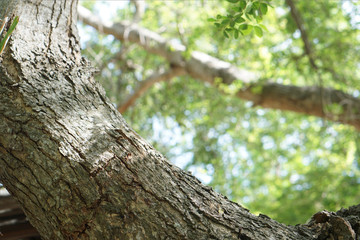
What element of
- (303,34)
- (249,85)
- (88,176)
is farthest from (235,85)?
(88,176)

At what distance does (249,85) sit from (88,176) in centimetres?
442

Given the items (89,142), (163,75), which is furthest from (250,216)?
(163,75)

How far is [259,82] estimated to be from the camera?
5621mm

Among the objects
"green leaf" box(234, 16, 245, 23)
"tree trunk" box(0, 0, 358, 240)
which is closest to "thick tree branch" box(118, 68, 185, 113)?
"green leaf" box(234, 16, 245, 23)

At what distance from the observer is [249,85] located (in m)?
5.70

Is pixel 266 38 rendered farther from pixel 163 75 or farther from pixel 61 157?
pixel 61 157

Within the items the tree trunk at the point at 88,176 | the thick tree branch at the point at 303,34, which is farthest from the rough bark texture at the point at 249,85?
the tree trunk at the point at 88,176

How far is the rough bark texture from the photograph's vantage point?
5.25 metres

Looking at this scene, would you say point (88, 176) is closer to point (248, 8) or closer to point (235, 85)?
point (248, 8)

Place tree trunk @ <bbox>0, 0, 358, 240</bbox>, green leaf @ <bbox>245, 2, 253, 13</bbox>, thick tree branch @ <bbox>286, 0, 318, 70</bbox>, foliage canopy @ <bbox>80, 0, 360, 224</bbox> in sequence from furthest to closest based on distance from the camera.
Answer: foliage canopy @ <bbox>80, 0, 360, 224</bbox>
thick tree branch @ <bbox>286, 0, 318, 70</bbox>
green leaf @ <bbox>245, 2, 253, 13</bbox>
tree trunk @ <bbox>0, 0, 358, 240</bbox>

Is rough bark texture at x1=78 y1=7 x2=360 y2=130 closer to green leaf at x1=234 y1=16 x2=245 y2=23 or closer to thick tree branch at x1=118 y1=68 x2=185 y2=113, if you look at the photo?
thick tree branch at x1=118 y1=68 x2=185 y2=113

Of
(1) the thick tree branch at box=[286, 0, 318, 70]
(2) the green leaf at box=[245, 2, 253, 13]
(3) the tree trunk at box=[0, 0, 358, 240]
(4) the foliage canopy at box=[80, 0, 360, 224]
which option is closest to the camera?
(3) the tree trunk at box=[0, 0, 358, 240]

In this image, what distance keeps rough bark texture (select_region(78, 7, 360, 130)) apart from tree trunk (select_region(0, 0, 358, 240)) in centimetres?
380

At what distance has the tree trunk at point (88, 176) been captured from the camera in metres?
1.52
